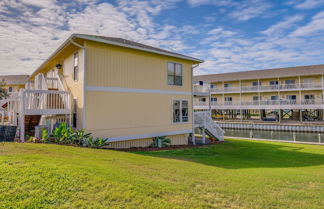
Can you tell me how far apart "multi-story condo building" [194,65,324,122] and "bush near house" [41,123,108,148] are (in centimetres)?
2500

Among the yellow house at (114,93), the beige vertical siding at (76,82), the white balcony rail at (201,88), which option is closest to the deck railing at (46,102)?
the yellow house at (114,93)

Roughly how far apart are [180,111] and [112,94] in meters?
5.87

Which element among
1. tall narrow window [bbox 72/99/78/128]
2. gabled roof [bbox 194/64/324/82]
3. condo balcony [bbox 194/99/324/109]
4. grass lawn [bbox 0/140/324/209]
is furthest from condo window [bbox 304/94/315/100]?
tall narrow window [bbox 72/99/78/128]

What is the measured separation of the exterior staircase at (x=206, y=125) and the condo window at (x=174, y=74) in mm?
3689

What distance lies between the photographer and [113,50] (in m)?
11.5

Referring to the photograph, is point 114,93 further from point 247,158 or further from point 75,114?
point 247,158

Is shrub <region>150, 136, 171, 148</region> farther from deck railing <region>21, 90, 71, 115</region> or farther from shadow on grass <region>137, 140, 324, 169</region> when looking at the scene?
deck railing <region>21, 90, 71, 115</region>

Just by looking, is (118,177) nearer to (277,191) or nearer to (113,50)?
(277,191)

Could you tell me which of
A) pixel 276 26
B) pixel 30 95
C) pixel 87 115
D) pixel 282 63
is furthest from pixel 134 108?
pixel 282 63

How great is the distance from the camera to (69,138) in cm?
928

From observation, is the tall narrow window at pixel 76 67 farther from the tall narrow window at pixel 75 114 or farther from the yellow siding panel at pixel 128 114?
the yellow siding panel at pixel 128 114

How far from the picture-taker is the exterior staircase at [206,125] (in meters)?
17.2

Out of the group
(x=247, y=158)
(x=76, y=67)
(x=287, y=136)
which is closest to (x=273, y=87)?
(x=287, y=136)

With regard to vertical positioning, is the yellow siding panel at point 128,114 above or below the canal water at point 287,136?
above
